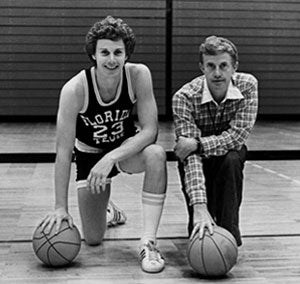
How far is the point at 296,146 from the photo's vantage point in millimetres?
6707

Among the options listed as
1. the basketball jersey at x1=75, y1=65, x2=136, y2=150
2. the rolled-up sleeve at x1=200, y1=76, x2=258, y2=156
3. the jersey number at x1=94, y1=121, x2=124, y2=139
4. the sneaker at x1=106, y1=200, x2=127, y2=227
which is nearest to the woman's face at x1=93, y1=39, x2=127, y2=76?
the basketball jersey at x1=75, y1=65, x2=136, y2=150

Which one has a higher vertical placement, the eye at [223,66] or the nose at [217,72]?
the eye at [223,66]

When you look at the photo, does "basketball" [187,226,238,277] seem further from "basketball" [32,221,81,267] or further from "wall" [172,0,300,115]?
"wall" [172,0,300,115]

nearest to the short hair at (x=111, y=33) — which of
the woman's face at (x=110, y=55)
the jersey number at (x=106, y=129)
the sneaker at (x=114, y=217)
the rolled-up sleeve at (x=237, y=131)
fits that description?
the woman's face at (x=110, y=55)

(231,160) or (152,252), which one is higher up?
(231,160)

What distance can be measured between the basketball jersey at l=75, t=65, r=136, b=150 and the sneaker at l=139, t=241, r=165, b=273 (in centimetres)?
52

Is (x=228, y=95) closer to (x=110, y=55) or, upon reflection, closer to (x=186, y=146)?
(x=186, y=146)

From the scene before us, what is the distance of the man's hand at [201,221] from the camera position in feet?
8.21

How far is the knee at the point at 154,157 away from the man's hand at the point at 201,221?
253 millimetres

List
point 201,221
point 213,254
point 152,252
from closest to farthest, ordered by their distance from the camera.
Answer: point 213,254 → point 201,221 → point 152,252

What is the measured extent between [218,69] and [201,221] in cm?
67

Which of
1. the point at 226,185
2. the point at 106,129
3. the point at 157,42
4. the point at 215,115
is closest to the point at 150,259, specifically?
the point at 226,185

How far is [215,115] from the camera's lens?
2.89 metres

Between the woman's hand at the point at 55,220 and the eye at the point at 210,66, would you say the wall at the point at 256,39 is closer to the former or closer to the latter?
the eye at the point at 210,66
